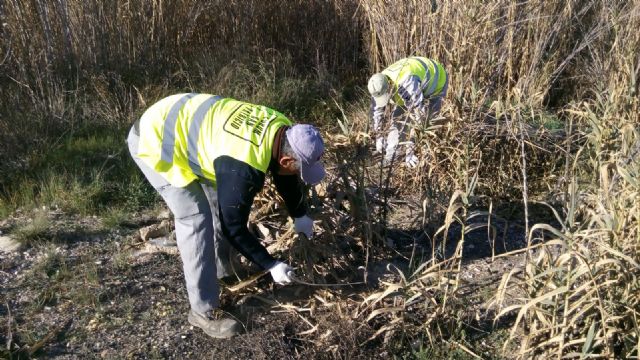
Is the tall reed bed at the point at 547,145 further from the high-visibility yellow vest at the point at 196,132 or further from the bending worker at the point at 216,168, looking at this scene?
the high-visibility yellow vest at the point at 196,132

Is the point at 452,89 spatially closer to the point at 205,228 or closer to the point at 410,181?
the point at 410,181

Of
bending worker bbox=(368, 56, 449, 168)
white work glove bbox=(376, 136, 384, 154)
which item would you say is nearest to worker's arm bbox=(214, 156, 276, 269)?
white work glove bbox=(376, 136, 384, 154)

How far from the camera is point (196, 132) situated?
9.84ft

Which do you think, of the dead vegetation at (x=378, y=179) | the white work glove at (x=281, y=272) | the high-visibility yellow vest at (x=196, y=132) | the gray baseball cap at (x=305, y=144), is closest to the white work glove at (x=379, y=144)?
the dead vegetation at (x=378, y=179)

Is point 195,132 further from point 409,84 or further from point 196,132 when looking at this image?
point 409,84

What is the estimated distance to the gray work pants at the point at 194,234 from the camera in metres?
3.09

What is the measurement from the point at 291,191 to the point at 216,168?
1.70ft

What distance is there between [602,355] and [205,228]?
1847 millimetres

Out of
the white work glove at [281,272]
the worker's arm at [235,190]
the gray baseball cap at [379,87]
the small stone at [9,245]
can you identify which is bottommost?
the small stone at [9,245]

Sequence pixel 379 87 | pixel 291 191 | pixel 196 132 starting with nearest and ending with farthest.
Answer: pixel 196 132 → pixel 291 191 → pixel 379 87

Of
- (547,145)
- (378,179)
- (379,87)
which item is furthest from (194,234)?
(547,145)

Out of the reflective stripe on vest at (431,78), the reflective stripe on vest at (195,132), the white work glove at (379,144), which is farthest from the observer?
the reflective stripe on vest at (431,78)

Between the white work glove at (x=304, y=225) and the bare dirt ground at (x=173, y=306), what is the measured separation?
0.22 m

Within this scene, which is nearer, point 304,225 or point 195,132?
point 195,132
